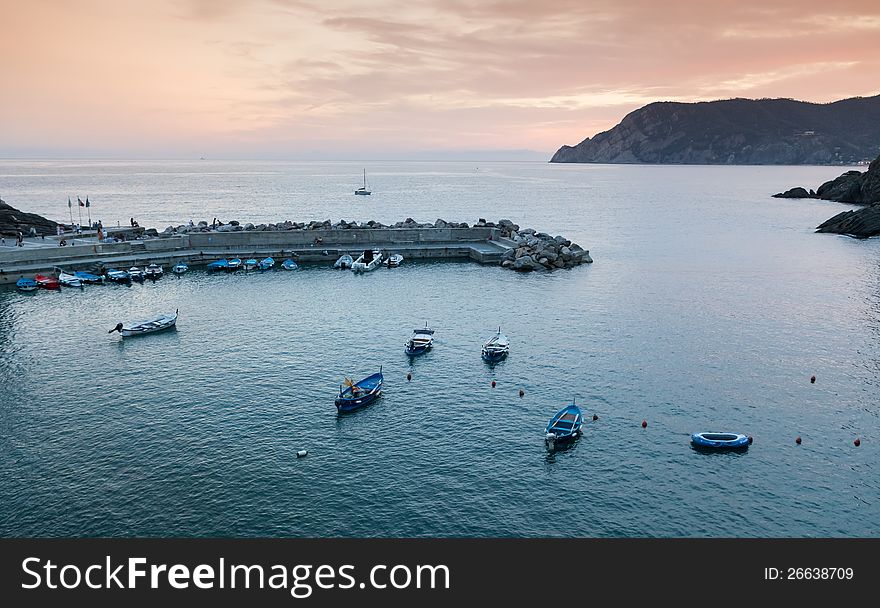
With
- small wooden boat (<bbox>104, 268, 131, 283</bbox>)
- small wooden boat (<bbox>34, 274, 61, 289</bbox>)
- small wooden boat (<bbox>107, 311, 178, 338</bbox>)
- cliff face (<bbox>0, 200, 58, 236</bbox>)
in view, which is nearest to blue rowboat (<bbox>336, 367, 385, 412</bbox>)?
small wooden boat (<bbox>107, 311, 178, 338</bbox>)

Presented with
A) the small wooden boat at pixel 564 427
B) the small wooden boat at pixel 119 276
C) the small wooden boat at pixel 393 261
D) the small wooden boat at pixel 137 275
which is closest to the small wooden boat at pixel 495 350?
the small wooden boat at pixel 564 427

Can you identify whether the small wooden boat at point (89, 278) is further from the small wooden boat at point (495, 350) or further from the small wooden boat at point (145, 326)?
the small wooden boat at point (495, 350)

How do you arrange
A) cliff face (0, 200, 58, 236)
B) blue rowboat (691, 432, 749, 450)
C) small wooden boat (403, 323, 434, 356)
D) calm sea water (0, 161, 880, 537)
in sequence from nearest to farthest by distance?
calm sea water (0, 161, 880, 537) < blue rowboat (691, 432, 749, 450) < small wooden boat (403, 323, 434, 356) < cliff face (0, 200, 58, 236)

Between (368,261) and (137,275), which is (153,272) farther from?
(368,261)

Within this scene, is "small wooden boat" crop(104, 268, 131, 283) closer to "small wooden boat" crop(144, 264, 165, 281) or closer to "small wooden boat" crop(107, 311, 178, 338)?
"small wooden boat" crop(144, 264, 165, 281)

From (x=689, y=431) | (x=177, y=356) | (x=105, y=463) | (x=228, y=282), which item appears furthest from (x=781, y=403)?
(x=228, y=282)

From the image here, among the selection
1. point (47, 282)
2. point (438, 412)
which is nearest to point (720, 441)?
point (438, 412)
